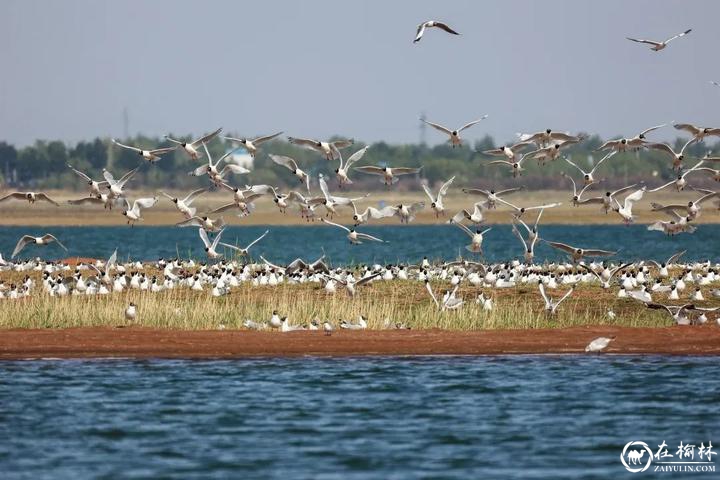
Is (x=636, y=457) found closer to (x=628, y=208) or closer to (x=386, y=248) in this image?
(x=628, y=208)

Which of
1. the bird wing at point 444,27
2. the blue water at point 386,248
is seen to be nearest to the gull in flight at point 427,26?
the bird wing at point 444,27

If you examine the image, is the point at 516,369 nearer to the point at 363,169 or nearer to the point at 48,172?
the point at 363,169

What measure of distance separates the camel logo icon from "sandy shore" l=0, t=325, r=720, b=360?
738 cm

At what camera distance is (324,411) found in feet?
76.8

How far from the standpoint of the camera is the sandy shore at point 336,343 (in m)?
28.2

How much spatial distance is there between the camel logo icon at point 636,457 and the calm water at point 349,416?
147 millimetres

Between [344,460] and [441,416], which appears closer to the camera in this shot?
[344,460]

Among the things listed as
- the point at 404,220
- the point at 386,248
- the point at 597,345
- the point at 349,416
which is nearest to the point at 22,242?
the point at 404,220

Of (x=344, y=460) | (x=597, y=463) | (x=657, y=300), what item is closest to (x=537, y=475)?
(x=597, y=463)

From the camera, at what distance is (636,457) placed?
20109mm

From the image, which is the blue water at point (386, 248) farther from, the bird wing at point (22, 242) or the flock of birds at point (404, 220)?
the bird wing at point (22, 242)

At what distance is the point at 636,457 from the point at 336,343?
368 inches

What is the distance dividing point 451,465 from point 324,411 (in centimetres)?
417

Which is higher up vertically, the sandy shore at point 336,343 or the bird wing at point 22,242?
the bird wing at point 22,242
